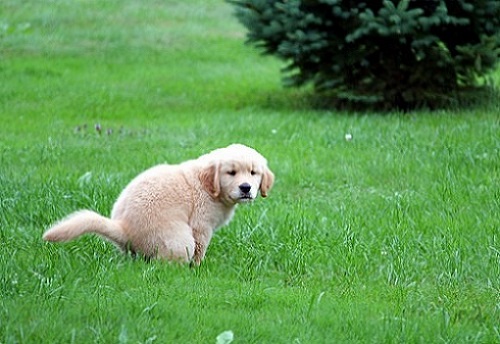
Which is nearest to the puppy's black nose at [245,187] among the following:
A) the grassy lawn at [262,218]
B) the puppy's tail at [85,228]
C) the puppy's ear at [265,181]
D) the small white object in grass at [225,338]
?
the puppy's ear at [265,181]

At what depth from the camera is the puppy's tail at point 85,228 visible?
18.7ft

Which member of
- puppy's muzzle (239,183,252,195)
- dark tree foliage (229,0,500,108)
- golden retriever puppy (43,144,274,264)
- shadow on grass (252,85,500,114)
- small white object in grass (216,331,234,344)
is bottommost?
shadow on grass (252,85,500,114)

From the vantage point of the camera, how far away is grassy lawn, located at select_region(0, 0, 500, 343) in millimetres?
5070

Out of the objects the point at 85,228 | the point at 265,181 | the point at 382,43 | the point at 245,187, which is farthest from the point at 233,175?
the point at 382,43

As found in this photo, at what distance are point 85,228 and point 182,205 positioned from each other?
709 millimetres

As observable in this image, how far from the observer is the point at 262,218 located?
7.22m

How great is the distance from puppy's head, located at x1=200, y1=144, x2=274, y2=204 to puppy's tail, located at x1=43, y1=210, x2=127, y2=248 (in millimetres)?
668

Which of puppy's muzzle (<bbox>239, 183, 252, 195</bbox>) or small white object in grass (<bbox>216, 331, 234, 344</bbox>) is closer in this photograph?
small white object in grass (<bbox>216, 331, 234, 344</bbox>)

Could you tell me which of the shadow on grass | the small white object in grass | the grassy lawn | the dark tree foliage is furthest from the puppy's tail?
the shadow on grass

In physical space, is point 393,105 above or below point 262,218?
below

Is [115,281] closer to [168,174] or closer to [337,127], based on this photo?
[168,174]

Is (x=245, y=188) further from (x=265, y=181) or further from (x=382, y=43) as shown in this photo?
(x=382, y=43)

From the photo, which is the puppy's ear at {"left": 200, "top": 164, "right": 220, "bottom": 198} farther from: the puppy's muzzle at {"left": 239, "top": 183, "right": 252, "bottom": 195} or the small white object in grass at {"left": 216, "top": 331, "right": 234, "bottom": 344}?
the small white object in grass at {"left": 216, "top": 331, "right": 234, "bottom": 344}

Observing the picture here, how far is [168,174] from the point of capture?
6.32 m
